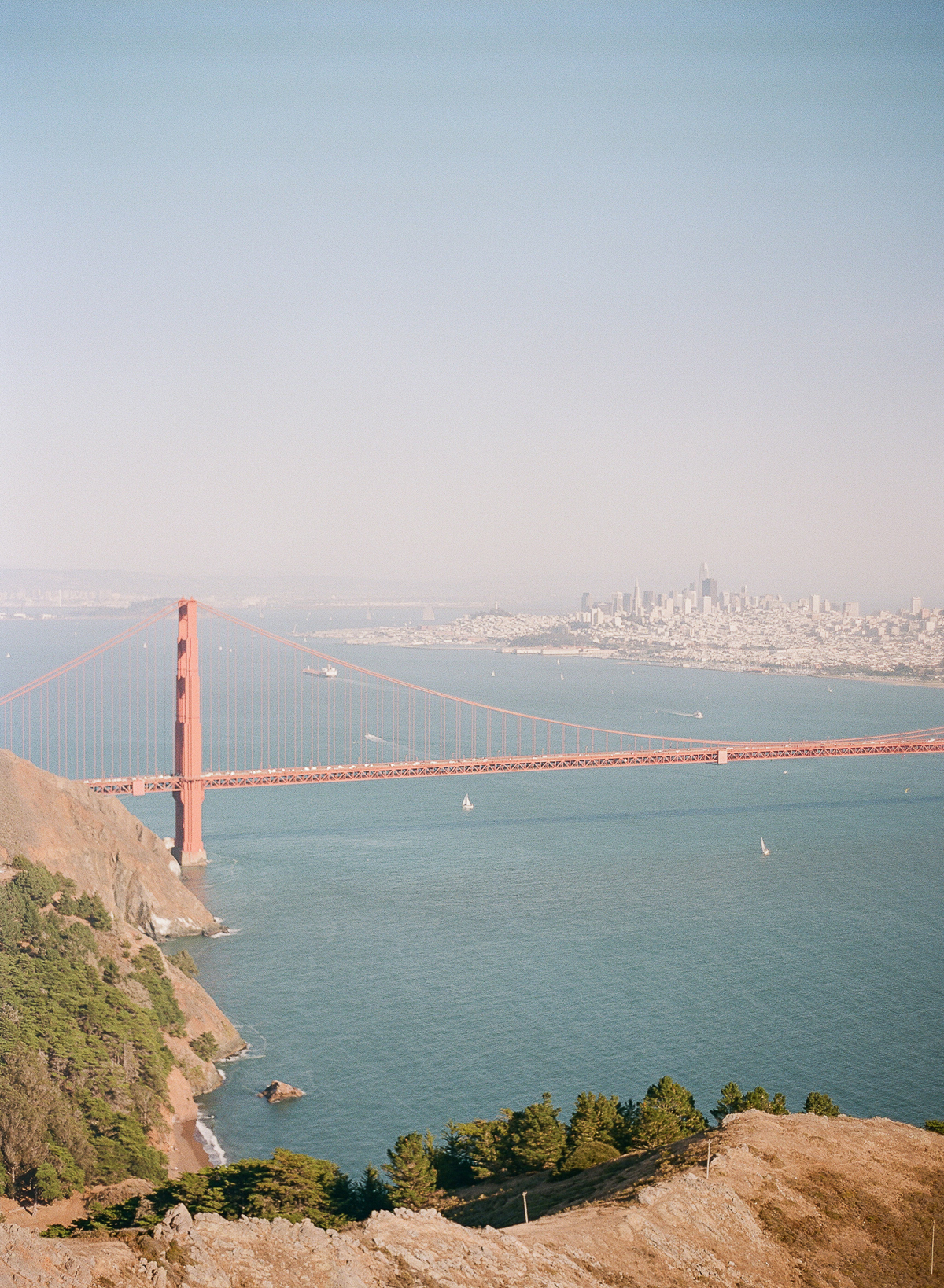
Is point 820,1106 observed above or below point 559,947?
above

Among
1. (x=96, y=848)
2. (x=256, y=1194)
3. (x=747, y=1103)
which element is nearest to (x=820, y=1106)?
(x=747, y=1103)

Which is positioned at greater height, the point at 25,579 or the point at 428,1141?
the point at 25,579

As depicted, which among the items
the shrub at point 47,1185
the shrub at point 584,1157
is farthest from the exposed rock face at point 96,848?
the shrub at point 584,1157

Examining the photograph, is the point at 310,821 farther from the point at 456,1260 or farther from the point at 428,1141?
the point at 456,1260

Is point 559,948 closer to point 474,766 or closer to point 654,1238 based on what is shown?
point 474,766

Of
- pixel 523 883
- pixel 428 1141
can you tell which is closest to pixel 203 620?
pixel 523 883

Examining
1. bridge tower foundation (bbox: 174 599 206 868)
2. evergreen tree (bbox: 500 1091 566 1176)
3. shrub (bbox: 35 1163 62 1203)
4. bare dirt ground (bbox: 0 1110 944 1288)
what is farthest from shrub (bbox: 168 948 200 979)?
bare dirt ground (bbox: 0 1110 944 1288)
